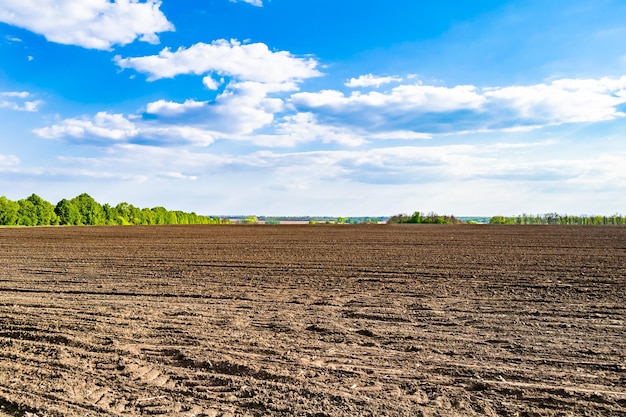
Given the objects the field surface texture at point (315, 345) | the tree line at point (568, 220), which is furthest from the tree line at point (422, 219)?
the field surface texture at point (315, 345)

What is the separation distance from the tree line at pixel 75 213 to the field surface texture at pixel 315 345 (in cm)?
6814

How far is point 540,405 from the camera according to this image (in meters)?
5.32

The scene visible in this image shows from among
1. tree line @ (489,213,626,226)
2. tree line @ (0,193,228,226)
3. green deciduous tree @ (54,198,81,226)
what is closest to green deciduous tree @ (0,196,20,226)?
tree line @ (0,193,228,226)

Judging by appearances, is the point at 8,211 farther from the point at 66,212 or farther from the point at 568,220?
the point at 568,220

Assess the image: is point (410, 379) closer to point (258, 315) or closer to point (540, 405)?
point (540, 405)

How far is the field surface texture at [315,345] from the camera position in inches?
214

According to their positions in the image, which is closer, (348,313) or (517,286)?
(348,313)

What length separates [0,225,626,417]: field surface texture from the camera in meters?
5.44

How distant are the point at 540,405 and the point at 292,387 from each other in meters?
2.66

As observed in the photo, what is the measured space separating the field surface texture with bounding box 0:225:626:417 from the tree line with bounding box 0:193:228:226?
68.1 meters

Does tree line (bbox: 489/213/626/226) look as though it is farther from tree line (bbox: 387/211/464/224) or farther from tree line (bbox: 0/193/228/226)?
tree line (bbox: 0/193/228/226)

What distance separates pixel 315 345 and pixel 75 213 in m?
88.4

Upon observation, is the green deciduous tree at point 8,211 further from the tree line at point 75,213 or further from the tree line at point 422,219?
the tree line at point 422,219

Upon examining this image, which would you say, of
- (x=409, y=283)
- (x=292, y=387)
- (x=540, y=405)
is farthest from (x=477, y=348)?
(x=409, y=283)
